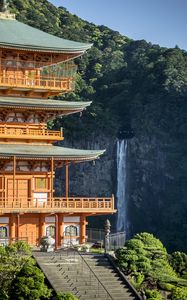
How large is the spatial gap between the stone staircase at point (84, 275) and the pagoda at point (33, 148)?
4.92 m

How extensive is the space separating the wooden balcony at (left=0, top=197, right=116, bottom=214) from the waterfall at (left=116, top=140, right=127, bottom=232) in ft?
153

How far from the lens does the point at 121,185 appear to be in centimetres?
10600

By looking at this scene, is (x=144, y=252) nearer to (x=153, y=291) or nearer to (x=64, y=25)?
(x=153, y=291)

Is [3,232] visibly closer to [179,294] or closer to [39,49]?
[39,49]

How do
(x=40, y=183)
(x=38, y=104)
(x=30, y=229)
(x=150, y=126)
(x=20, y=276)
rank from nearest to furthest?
(x=20, y=276)
(x=30, y=229)
(x=38, y=104)
(x=40, y=183)
(x=150, y=126)

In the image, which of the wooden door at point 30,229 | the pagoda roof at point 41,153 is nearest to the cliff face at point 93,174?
the pagoda roof at point 41,153

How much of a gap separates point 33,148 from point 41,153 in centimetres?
139

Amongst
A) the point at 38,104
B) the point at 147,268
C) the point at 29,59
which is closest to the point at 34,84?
the point at 29,59

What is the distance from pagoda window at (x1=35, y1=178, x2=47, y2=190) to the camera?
186ft

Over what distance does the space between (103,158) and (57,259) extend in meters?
58.6

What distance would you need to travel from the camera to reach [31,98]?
57062mm

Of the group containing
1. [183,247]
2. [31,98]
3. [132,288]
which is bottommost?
[183,247]

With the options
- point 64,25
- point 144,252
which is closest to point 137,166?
point 64,25

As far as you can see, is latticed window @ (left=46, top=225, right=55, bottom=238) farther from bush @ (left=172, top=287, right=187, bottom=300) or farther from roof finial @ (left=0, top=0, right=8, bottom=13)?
roof finial @ (left=0, top=0, right=8, bottom=13)
